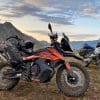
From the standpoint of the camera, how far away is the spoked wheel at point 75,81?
39.4 ft

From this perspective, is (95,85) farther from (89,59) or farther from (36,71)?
(89,59)

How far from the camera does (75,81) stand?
12.1 metres

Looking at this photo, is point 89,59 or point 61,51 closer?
point 61,51

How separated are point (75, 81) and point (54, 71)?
1.85 feet

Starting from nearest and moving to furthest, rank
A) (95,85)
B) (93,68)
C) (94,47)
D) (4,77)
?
(4,77) < (95,85) < (93,68) < (94,47)

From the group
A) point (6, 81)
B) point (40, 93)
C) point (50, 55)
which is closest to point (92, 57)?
point (6, 81)

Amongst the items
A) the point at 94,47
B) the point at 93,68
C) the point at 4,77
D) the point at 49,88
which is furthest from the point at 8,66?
the point at 94,47

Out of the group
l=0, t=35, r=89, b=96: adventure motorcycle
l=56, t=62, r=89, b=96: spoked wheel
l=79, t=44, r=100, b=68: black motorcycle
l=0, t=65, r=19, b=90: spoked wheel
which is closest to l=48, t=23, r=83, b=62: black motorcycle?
l=0, t=35, r=89, b=96: adventure motorcycle

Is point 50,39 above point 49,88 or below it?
above

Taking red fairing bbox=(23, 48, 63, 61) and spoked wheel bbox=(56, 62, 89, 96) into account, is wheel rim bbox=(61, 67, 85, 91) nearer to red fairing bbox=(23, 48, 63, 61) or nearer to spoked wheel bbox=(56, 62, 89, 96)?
spoked wheel bbox=(56, 62, 89, 96)

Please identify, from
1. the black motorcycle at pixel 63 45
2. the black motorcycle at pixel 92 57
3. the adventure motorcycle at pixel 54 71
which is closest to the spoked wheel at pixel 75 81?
the adventure motorcycle at pixel 54 71

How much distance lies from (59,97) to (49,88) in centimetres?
146

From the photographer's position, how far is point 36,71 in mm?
12180

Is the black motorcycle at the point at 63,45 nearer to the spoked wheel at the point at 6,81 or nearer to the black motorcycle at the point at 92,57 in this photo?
the spoked wheel at the point at 6,81
